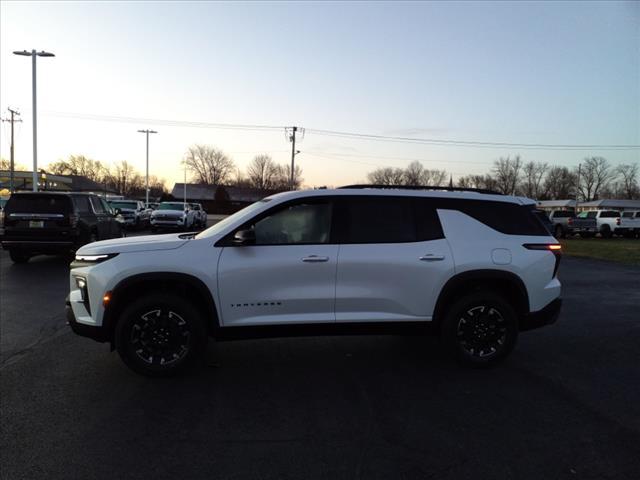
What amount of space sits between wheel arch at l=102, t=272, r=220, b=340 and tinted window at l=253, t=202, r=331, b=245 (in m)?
0.72

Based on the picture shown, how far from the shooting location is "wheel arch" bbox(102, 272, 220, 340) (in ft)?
14.6

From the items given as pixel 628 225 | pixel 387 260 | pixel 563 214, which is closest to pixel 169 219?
pixel 387 260

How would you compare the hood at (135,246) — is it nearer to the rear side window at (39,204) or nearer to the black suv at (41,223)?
the black suv at (41,223)

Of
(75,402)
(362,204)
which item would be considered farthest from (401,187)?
(75,402)

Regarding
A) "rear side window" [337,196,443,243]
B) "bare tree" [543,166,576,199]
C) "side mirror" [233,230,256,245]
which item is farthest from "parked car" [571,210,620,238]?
"bare tree" [543,166,576,199]

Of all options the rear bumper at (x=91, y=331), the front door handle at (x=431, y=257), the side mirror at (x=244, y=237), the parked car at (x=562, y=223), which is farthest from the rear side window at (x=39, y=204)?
the parked car at (x=562, y=223)

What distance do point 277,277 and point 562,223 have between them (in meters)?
34.4

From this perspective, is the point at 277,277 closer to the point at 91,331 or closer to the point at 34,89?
the point at 91,331

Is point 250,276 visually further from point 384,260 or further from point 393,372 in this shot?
point 393,372

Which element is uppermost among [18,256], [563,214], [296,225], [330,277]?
[563,214]

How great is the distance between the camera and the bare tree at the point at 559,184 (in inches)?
4820

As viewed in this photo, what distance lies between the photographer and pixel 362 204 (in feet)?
16.0

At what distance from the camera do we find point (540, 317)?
5.11 meters

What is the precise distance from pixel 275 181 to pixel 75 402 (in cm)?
12271
